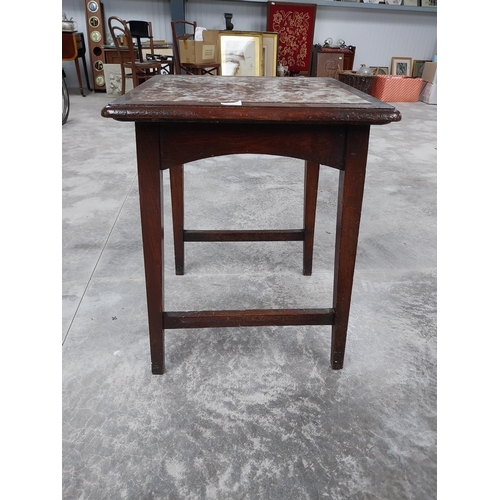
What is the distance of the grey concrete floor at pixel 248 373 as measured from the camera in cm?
87

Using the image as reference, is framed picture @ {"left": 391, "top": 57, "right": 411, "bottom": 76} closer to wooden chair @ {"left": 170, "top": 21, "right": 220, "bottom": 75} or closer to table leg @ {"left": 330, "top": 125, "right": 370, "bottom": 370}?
wooden chair @ {"left": 170, "top": 21, "right": 220, "bottom": 75}

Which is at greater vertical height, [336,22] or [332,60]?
[336,22]

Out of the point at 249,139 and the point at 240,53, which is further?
Result: the point at 240,53

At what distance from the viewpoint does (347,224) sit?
1.01m

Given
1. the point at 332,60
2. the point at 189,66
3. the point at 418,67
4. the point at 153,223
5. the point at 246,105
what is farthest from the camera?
the point at 418,67

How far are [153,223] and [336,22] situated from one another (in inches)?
244

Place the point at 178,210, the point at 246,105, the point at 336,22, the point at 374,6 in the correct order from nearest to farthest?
the point at 246,105 → the point at 178,210 → the point at 374,6 → the point at 336,22

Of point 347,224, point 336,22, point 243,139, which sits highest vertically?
point 336,22

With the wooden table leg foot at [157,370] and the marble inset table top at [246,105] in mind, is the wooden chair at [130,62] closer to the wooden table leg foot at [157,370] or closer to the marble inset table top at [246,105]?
the marble inset table top at [246,105]

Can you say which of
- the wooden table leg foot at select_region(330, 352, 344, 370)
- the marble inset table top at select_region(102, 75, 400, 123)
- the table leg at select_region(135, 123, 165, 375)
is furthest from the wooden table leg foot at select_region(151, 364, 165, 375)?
the marble inset table top at select_region(102, 75, 400, 123)

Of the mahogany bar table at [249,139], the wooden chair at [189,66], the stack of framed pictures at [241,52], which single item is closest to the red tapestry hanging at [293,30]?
the stack of framed pictures at [241,52]

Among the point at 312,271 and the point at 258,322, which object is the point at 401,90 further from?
the point at 258,322

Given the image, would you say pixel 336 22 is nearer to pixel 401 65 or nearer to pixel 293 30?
pixel 293 30

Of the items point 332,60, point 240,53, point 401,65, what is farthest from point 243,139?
point 401,65
